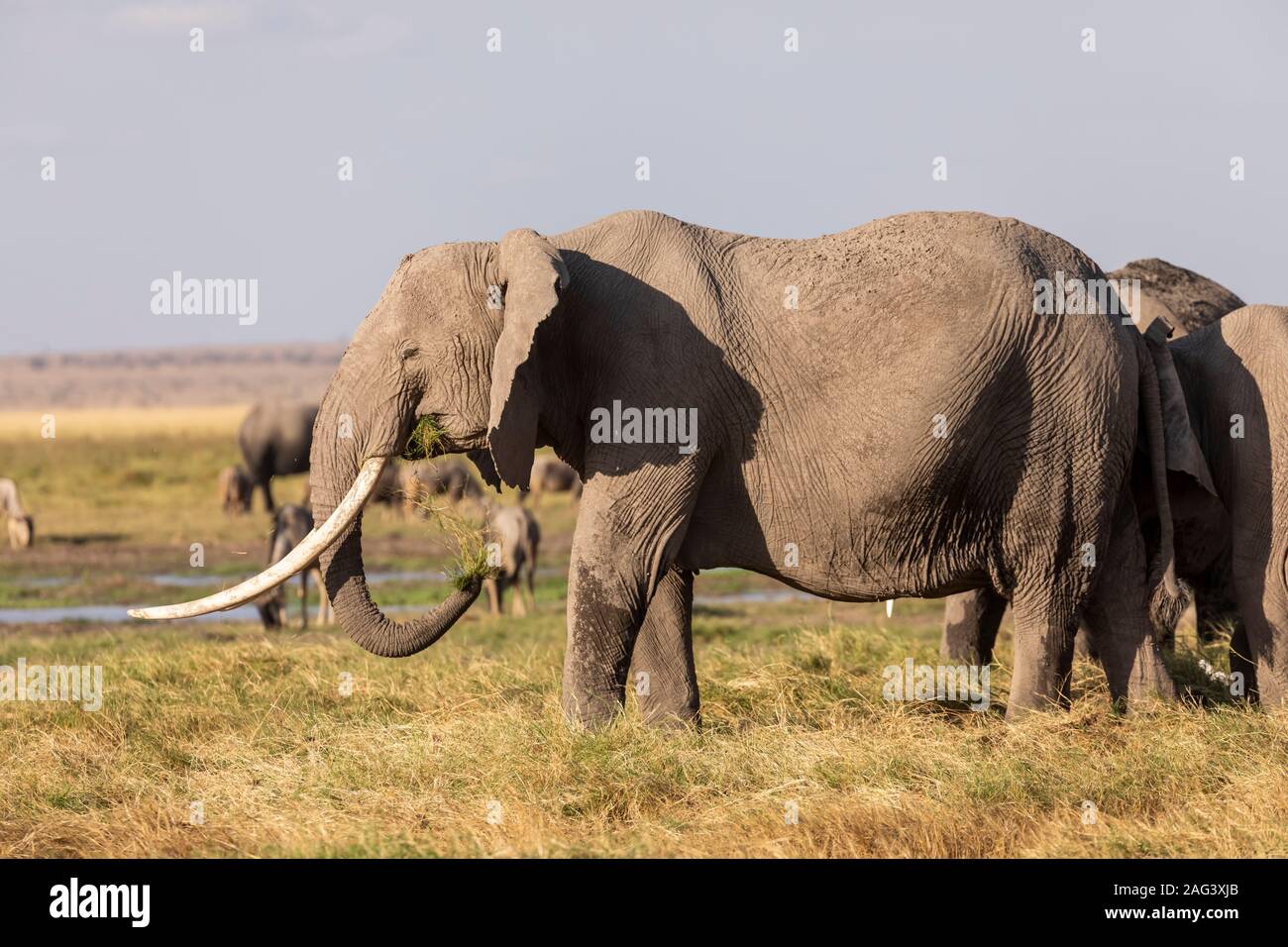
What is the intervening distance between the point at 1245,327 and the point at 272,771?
5.62 meters

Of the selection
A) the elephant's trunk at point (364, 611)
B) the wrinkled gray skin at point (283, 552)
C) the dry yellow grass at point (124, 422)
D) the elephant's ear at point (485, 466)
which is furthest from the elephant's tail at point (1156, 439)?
the dry yellow grass at point (124, 422)

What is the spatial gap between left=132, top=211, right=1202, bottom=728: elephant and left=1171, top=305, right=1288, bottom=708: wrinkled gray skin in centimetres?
60

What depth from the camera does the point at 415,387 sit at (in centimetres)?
827

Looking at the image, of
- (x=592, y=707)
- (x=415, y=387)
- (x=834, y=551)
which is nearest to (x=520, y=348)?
(x=415, y=387)

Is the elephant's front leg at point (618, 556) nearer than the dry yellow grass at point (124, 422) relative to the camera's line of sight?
Yes

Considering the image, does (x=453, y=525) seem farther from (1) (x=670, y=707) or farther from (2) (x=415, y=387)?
(1) (x=670, y=707)

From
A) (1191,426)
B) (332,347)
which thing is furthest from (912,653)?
(332,347)

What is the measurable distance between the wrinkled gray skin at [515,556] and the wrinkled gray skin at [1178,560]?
913 cm

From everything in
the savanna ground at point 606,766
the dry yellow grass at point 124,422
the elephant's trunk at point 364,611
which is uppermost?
the elephant's trunk at point 364,611

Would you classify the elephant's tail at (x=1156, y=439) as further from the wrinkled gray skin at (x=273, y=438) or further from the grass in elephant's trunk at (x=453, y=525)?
the wrinkled gray skin at (x=273, y=438)

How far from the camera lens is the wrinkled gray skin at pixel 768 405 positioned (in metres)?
8.20

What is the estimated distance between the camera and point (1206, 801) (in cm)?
729

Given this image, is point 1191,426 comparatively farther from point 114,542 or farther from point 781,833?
point 114,542

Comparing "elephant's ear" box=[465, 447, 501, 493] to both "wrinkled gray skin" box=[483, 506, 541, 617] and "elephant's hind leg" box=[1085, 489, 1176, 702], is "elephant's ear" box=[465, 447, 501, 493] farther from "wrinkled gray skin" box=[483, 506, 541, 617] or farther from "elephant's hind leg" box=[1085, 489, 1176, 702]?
"wrinkled gray skin" box=[483, 506, 541, 617]
